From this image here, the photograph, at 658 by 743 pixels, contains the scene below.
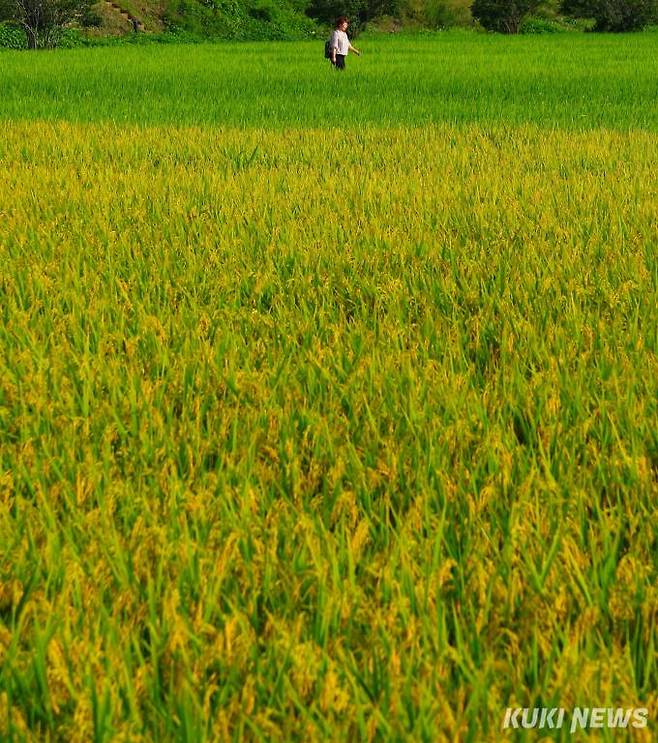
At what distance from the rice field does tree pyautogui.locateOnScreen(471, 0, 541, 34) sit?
36.0m

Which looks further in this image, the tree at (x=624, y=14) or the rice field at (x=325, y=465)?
the tree at (x=624, y=14)

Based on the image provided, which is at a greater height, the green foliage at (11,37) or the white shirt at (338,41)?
the green foliage at (11,37)

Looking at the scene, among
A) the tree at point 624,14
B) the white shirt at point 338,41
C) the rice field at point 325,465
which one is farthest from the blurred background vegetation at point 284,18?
the rice field at point 325,465

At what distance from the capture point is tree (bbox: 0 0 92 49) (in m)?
28.7

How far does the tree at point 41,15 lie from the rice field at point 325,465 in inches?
1057

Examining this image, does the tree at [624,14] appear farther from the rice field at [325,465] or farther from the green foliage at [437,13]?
the rice field at [325,465]

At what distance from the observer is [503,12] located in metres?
37.9

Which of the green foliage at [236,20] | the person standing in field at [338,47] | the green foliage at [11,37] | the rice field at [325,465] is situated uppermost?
the green foliage at [236,20]

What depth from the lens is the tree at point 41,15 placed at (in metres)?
28.7

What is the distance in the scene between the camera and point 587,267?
323cm

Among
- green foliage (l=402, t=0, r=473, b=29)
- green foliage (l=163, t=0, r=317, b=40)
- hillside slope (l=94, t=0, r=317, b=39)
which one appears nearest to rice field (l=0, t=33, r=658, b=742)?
hillside slope (l=94, t=0, r=317, b=39)

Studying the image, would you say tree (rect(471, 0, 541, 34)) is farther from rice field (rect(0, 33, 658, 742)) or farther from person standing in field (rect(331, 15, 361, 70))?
rice field (rect(0, 33, 658, 742))

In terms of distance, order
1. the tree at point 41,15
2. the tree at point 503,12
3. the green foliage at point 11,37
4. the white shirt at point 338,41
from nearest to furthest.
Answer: the white shirt at point 338,41 < the tree at point 41,15 < the green foliage at point 11,37 < the tree at point 503,12

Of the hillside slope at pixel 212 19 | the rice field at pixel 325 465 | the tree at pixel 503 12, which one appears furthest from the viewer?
the tree at pixel 503 12
